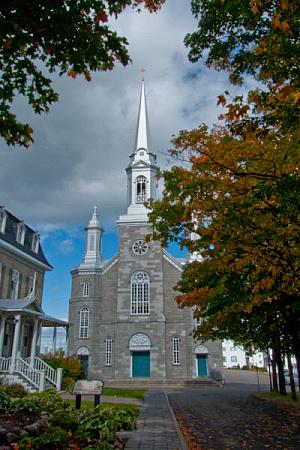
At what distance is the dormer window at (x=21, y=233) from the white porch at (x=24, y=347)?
192 inches

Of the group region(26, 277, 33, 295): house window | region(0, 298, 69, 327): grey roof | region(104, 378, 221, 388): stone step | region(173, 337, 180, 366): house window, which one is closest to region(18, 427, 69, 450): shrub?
region(0, 298, 69, 327): grey roof

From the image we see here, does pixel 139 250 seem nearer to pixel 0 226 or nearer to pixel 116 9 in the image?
pixel 0 226

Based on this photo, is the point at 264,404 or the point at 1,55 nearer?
the point at 1,55

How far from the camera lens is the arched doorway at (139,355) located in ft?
124

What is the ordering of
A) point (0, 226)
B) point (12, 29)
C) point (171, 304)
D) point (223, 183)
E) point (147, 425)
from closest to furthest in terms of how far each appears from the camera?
point (12, 29) → point (223, 183) → point (147, 425) → point (0, 226) → point (171, 304)

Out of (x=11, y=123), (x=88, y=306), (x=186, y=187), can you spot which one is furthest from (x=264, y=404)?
(x=88, y=306)

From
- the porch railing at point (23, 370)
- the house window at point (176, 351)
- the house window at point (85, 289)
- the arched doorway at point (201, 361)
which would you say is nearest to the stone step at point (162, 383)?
the house window at point (176, 351)

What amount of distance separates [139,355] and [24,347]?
14253 mm

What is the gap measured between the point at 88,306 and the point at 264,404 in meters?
25.4

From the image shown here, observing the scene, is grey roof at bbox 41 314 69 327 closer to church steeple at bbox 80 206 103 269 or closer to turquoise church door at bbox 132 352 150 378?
turquoise church door at bbox 132 352 150 378

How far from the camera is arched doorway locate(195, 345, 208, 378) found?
38969mm

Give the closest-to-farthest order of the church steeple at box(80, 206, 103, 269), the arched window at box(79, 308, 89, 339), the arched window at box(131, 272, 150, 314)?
the arched window at box(131, 272, 150, 314) → the arched window at box(79, 308, 89, 339) → the church steeple at box(80, 206, 103, 269)

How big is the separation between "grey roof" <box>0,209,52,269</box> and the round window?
12174 millimetres

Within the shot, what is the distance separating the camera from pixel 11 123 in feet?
20.8
